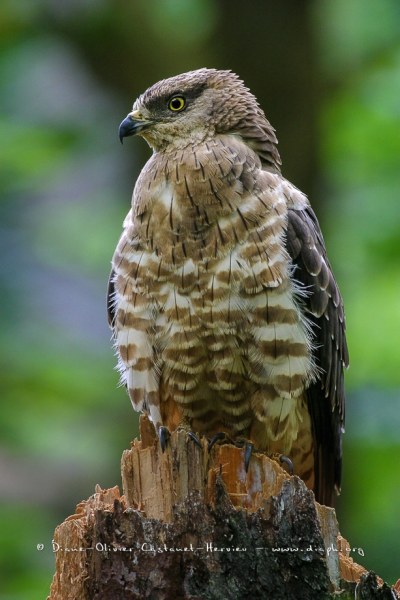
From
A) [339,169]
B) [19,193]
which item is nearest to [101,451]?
[19,193]

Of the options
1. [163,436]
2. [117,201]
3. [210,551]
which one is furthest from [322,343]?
[117,201]

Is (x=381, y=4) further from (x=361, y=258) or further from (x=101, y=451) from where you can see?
(x=101, y=451)

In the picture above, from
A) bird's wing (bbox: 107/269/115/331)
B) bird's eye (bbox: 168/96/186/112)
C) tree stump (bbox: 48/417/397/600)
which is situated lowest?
tree stump (bbox: 48/417/397/600)

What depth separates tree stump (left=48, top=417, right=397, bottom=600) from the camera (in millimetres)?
3732

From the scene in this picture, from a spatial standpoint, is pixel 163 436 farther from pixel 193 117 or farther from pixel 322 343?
pixel 193 117

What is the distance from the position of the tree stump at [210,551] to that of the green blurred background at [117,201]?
3.86m

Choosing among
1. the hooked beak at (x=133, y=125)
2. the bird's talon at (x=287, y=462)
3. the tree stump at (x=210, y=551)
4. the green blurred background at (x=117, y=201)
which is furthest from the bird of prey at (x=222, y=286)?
the green blurred background at (x=117, y=201)

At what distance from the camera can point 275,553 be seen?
12.4ft

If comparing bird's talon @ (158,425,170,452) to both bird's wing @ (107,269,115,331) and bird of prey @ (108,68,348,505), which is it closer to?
bird of prey @ (108,68,348,505)

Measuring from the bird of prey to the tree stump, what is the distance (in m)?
0.75

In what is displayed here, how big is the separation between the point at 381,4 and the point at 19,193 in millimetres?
3786

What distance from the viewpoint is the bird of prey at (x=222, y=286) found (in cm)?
487

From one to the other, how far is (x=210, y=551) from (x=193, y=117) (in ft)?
7.86

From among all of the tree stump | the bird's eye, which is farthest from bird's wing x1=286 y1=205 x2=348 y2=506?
the tree stump
